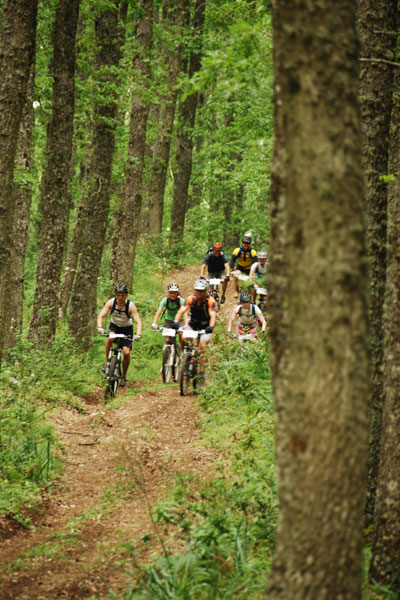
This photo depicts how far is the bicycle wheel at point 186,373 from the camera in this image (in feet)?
37.6

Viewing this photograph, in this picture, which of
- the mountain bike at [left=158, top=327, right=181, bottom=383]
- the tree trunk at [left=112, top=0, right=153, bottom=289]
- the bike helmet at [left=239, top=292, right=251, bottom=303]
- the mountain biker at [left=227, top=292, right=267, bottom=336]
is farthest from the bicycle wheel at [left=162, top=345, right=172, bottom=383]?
the tree trunk at [left=112, top=0, right=153, bottom=289]

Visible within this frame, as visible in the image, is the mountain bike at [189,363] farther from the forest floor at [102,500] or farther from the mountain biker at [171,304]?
the mountain biker at [171,304]

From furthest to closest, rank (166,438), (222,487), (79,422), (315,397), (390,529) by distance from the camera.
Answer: (79,422), (166,438), (222,487), (390,529), (315,397)

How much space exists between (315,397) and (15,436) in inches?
222

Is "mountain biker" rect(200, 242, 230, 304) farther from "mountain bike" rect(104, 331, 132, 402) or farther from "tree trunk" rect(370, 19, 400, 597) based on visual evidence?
"tree trunk" rect(370, 19, 400, 597)

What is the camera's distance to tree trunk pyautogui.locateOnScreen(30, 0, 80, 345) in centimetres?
1128

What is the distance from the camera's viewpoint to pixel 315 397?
265 centimetres

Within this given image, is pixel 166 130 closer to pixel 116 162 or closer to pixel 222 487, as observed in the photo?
pixel 116 162

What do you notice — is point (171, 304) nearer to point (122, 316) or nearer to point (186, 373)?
point (122, 316)

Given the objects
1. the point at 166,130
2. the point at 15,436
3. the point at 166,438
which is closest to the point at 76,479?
the point at 15,436

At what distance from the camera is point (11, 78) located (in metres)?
7.46

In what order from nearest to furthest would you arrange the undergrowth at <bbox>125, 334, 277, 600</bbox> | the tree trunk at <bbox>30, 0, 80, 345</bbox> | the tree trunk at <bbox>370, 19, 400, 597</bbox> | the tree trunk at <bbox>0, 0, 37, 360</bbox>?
the tree trunk at <bbox>370, 19, 400, 597</bbox> → the undergrowth at <bbox>125, 334, 277, 600</bbox> → the tree trunk at <bbox>0, 0, 37, 360</bbox> → the tree trunk at <bbox>30, 0, 80, 345</bbox>

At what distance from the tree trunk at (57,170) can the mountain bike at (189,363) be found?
2862 mm

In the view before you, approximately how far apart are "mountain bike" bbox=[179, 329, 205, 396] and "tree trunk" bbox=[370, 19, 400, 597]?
24.8 feet
